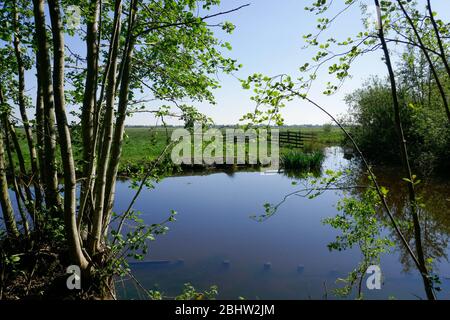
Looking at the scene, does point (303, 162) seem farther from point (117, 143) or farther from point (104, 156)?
point (104, 156)

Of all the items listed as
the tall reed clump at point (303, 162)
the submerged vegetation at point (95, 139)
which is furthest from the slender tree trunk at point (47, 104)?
the tall reed clump at point (303, 162)

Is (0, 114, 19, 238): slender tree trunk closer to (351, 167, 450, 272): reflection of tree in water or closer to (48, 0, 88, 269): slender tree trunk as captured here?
(48, 0, 88, 269): slender tree trunk

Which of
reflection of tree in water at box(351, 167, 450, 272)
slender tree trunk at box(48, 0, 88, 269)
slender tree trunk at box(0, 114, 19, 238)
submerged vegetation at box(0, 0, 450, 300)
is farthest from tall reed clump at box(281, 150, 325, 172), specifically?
slender tree trunk at box(48, 0, 88, 269)

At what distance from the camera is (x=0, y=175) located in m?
3.57

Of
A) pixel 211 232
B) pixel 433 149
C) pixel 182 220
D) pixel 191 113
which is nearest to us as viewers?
pixel 191 113

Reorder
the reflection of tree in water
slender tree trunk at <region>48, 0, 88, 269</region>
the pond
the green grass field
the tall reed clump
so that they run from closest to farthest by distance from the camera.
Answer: slender tree trunk at <region>48, 0, 88, 269</region> < the green grass field < the pond < the reflection of tree in water < the tall reed clump

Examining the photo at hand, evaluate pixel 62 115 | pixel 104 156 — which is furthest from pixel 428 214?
pixel 62 115

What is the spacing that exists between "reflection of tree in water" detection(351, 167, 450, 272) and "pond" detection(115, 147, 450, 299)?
3 centimetres

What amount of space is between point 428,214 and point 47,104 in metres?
11.0

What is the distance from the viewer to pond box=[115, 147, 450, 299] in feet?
19.3

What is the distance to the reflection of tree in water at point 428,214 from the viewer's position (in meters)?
7.21

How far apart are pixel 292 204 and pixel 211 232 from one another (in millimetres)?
4275

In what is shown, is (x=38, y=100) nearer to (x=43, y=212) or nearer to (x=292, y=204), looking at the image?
(x=43, y=212)
